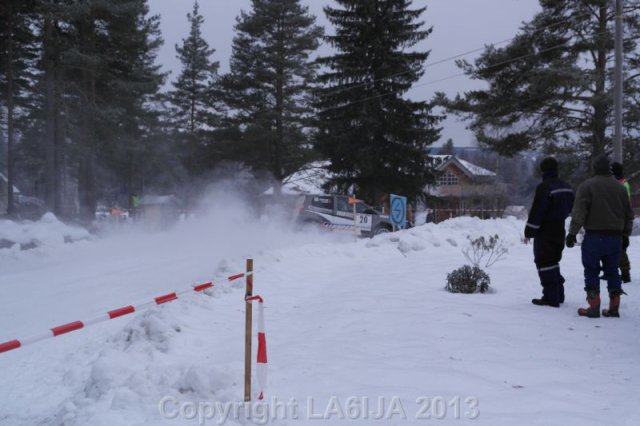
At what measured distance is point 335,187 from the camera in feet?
102

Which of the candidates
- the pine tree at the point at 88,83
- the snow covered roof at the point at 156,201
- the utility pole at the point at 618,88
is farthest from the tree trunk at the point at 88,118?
the utility pole at the point at 618,88

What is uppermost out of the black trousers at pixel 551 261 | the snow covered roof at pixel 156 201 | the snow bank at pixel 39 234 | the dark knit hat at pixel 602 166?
the dark knit hat at pixel 602 166

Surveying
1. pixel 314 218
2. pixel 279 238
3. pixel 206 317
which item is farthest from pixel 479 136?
pixel 206 317

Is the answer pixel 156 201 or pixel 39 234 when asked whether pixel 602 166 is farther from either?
pixel 156 201

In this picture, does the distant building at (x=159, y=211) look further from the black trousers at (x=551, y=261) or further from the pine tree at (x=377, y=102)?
the black trousers at (x=551, y=261)

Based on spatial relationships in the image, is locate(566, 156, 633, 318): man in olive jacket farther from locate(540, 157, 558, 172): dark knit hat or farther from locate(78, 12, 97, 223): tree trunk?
locate(78, 12, 97, 223): tree trunk

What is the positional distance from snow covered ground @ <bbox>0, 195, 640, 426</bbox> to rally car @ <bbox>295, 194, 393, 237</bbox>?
23.5 feet

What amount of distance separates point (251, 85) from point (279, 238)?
65.1 feet

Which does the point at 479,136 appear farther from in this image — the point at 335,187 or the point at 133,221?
the point at 133,221

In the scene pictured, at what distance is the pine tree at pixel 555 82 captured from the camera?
19.4 m

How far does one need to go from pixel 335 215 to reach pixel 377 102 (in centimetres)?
1269

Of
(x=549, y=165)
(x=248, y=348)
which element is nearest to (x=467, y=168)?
(x=549, y=165)

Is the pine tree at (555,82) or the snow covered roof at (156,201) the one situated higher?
the pine tree at (555,82)

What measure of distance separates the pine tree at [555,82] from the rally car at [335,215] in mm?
7552
